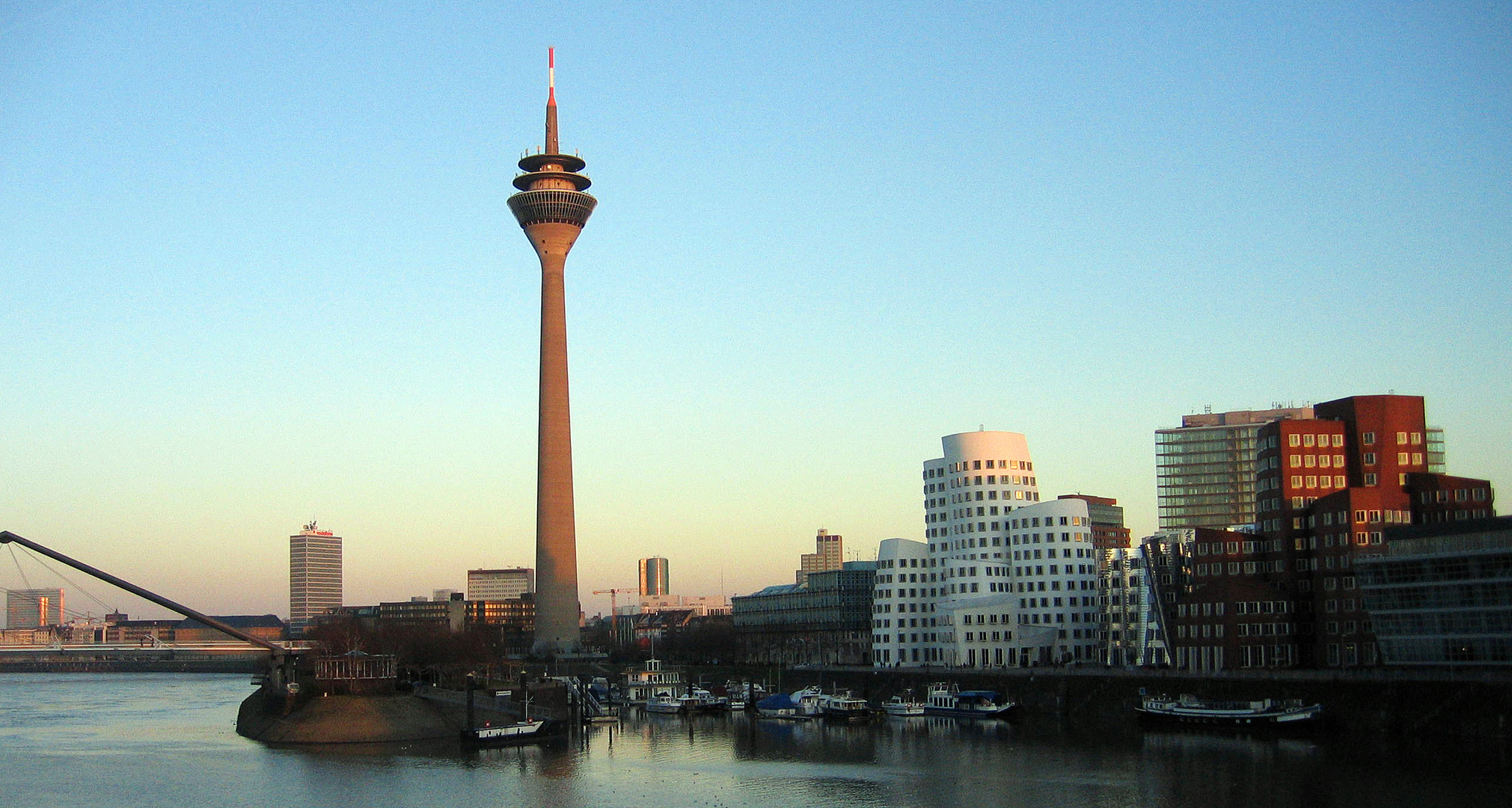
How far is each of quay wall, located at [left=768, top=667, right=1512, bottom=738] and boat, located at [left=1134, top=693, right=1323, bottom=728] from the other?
0.92 m

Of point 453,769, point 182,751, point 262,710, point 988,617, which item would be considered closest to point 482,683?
point 262,710

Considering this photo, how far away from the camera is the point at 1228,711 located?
100188 millimetres

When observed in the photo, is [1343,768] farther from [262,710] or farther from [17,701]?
[17,701]

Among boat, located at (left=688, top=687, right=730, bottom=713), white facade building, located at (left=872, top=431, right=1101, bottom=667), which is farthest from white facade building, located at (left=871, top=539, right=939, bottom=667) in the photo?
boat, located at (left=688, top=687, right=730, bottom=713)

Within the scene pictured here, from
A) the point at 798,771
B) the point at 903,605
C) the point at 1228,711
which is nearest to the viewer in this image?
the point at 798,771

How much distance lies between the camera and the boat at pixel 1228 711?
96.2 m

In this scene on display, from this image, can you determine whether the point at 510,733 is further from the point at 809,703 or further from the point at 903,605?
the point at 903,605

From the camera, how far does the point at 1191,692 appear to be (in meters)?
106

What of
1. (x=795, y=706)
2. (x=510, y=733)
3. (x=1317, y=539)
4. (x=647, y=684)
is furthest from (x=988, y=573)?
(x=510, y=733)

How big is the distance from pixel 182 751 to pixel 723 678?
72.9 meters

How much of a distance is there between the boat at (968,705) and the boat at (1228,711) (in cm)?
1207

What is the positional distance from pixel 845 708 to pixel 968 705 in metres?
9.85

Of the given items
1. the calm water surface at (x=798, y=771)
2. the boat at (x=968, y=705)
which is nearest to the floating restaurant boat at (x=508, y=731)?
the calm water surface at (x=798, y=771)

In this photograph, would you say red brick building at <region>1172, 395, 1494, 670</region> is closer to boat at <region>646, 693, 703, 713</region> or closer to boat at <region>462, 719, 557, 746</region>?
→ boat at <region>646, 693, 703, 713</region>
